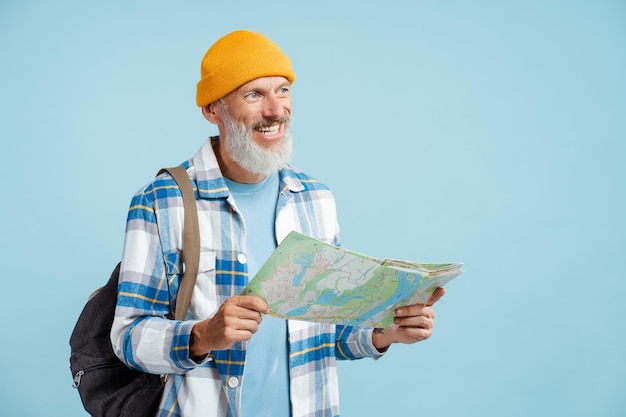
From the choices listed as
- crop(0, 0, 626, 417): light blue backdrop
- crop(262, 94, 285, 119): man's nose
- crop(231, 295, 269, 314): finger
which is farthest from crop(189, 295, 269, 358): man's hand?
crop(0, 0, 626, 417): light blue backdrop

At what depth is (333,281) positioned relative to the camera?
1.73 m

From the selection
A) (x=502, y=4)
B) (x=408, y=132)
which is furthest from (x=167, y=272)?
(x=502, y=4)

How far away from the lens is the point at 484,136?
163 inches

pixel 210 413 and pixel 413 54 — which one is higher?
pixel 413 54

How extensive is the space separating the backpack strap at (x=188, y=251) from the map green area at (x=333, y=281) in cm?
26

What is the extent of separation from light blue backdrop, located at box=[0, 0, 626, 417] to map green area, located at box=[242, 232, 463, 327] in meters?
2.09

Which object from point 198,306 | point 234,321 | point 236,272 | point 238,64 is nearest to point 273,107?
point 238,64

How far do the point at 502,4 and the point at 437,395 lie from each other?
79.2 inches

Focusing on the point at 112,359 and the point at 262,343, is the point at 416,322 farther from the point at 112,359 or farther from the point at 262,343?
the point at 112,359

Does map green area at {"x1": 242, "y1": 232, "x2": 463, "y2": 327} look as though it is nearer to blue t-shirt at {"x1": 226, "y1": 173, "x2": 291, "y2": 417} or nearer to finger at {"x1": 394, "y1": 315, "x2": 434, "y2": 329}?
finger at {"x1": 394, "y1": 315, "x2": 434, "y2": 329}

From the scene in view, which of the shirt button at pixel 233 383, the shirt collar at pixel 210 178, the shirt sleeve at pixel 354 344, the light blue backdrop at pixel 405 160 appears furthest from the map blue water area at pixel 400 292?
the light blue backdrop at pixel 405 160

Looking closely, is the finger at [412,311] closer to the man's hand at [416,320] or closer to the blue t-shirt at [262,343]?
the man's hand at [416,320]

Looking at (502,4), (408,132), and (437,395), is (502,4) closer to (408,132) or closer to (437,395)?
(408,132)

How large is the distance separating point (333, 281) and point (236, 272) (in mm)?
355
